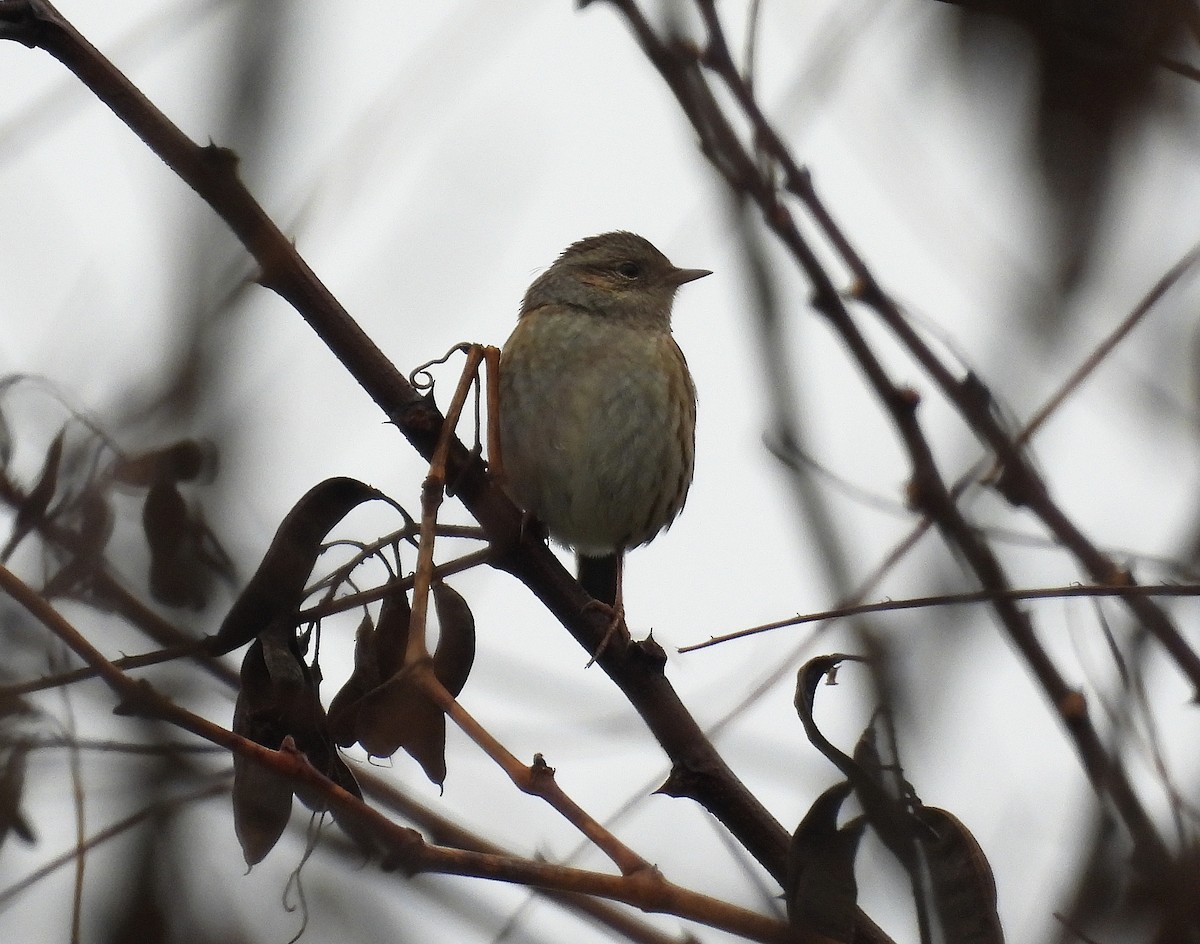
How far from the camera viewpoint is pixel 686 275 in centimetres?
586

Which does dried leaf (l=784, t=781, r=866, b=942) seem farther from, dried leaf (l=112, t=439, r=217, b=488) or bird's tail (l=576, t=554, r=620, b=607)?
bird's tail (l=576, t=554, r=620, b=607)

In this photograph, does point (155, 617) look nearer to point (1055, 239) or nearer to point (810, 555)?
point (810, 555)

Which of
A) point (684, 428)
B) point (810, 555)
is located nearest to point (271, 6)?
point (810, 555)

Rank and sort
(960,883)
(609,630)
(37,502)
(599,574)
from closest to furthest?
(960,883)
(37,502)
(609,630)
(599,574)

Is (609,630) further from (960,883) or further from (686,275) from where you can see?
(686,275)

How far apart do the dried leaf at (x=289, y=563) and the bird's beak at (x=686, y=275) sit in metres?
3.67

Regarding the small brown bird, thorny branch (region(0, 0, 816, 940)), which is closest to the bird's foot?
thorny branch (region(0, 0, 816, 940))

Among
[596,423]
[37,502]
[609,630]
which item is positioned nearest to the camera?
[37,502]

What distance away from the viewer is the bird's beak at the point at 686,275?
5832 millimetres

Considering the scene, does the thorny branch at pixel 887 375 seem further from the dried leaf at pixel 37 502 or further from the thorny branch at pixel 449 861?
the dried leaf at pixel 37 502

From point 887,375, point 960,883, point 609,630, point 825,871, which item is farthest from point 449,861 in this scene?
point 609,630

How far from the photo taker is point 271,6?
243 centimetres

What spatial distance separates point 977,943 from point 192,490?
56.9 inches

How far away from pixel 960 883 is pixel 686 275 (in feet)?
13.6
